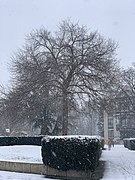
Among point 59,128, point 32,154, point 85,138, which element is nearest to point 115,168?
point 85,138

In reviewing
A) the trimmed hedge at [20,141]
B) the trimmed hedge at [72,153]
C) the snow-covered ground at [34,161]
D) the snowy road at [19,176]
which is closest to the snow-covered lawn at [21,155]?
the snow-covered ground at [34,161]

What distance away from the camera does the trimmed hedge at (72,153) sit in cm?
1608

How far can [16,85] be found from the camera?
32.6 metres

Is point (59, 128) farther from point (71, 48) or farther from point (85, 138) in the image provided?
point (85, 138)

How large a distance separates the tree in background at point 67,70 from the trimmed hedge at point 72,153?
1348 cm

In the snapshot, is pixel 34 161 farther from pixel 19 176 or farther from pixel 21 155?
pixel 21 155

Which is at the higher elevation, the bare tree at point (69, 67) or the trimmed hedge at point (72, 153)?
the bare tree at point (69, 67)

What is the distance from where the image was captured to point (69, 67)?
3055 centimetres

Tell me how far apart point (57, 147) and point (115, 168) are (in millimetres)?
3919

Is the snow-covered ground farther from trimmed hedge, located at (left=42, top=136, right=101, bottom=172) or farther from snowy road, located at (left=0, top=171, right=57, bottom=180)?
trimmed hedge, located at (left=42, top=136, right=101, bottom=172)

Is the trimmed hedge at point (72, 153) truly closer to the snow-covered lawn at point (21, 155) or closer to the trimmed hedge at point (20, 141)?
the snow-covered lawn at point (21, 155)

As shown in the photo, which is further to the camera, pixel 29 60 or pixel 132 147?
pixel 132 147

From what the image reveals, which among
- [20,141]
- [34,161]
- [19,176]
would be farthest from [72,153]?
[20,141]

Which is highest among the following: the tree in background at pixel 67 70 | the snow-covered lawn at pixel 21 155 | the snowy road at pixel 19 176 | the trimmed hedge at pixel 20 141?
the tree in background at pixel 67 70
